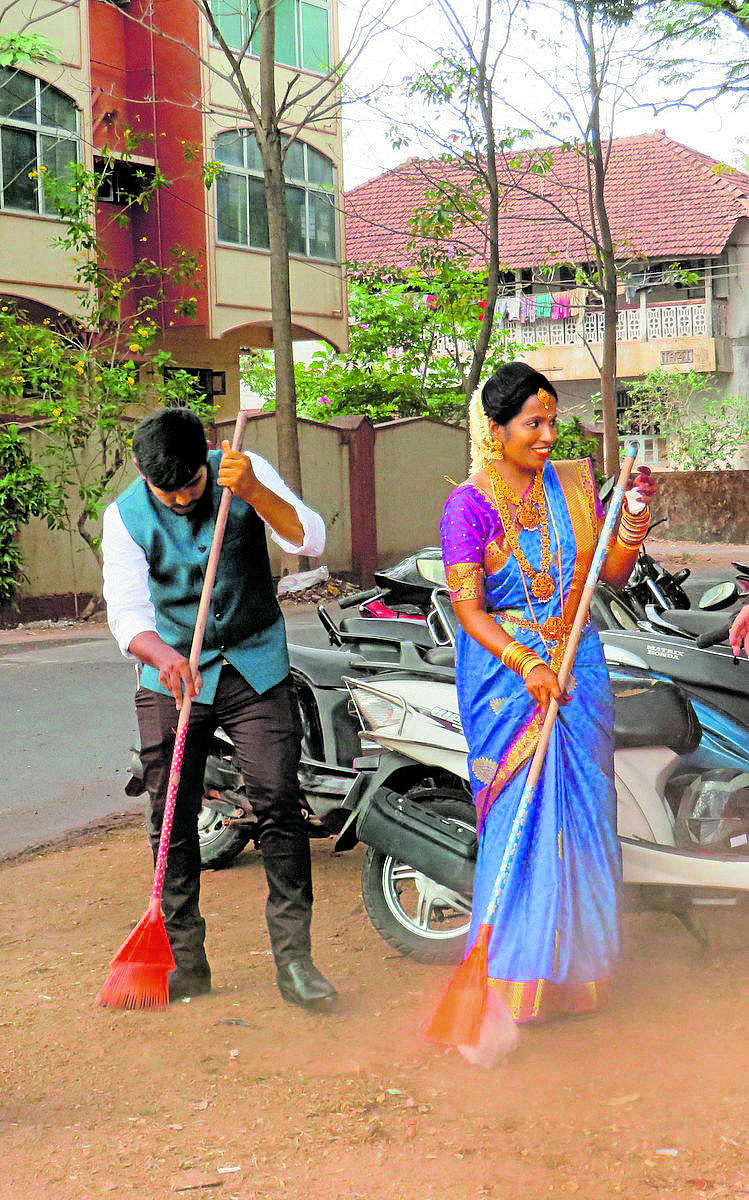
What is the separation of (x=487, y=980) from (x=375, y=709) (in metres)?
1.10

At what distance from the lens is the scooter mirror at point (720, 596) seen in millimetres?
5324

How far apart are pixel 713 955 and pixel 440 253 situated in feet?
55.8

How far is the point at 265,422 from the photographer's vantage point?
59.6ft

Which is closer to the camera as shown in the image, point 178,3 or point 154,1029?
point 154,1029

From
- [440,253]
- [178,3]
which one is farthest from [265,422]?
[178,3]

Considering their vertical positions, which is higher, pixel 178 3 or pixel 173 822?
pixel 178 3

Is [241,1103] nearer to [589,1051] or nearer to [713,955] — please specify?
[589,1051]

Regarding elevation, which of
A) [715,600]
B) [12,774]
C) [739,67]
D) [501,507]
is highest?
[739,67]

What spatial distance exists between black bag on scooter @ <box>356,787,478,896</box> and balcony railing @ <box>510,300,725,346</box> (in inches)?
1303

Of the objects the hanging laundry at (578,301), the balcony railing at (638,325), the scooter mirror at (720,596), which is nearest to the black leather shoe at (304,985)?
the scooter mirror at (720,596)

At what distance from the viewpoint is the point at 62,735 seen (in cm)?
905

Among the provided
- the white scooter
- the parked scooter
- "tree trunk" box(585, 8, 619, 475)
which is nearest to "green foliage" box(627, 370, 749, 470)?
"tree trunk" box(585, 8, 619, 475)

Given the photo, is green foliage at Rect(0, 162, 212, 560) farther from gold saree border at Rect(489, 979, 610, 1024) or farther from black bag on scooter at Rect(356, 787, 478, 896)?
gold saree border at Rect(489, 979, 610, 1024)

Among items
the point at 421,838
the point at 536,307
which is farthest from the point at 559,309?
the point at 421,838
